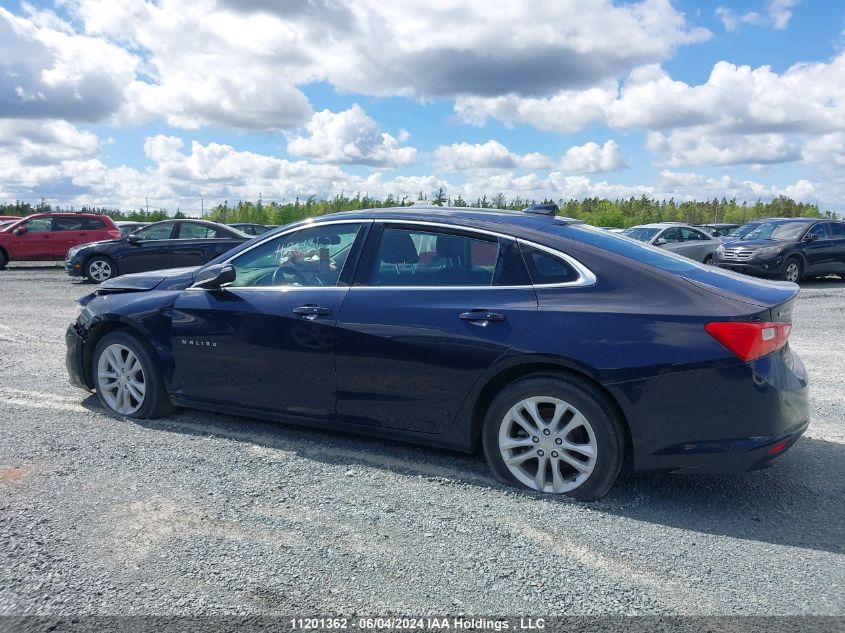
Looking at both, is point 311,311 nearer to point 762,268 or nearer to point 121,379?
point 121,379

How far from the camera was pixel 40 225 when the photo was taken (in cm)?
2053

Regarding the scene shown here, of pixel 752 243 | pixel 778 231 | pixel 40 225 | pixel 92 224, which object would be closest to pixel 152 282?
pixel 752 243

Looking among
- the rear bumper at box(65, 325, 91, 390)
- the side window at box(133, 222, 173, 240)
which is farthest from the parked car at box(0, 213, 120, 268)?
the rear bumper at box(65, 325, 91, 390)

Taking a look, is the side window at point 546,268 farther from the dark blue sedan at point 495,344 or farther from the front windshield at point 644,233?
the front windshield at point 644,233

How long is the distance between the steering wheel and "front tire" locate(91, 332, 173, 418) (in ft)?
3.83

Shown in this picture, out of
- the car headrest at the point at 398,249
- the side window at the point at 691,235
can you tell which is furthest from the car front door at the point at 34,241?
the car headrest at the point at 398,249

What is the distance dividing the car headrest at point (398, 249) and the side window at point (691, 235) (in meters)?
17.8

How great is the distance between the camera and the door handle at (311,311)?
435 cm

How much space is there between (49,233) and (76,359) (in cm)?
1738

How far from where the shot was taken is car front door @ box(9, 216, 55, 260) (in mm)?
20531

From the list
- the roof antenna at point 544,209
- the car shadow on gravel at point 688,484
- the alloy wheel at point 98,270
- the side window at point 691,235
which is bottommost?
the car shadow on gravel at point 688,484

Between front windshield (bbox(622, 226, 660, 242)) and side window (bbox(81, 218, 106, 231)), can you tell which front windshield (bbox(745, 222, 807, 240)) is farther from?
side window (bbox(81, 218, 106, 231))

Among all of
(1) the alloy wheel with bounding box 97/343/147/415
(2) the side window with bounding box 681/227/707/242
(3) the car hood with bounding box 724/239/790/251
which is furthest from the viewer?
(2) the side window with bounding box 681/227/707/242

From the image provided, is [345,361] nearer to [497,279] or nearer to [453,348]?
[453,348]
